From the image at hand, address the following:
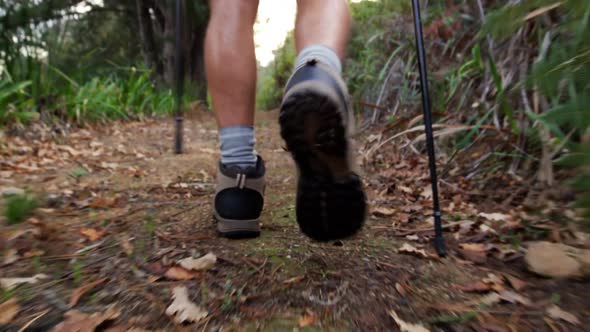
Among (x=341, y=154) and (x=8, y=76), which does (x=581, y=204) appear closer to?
(x=341, y=154)

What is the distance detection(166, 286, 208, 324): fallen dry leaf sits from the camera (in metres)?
0.72

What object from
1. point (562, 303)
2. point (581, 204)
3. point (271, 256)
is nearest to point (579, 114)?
point (581, 204)

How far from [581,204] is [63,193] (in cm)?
168

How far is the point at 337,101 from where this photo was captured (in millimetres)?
796

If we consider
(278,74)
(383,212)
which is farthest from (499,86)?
(278,74)

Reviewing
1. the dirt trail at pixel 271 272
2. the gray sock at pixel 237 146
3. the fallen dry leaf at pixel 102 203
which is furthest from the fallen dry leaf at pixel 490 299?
the fallen dry leaf at pixel 102 203

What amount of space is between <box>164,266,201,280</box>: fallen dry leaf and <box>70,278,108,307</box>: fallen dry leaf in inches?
4.8

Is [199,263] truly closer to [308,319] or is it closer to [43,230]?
[308,319]

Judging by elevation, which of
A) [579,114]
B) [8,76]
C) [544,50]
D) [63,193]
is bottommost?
[63,193]

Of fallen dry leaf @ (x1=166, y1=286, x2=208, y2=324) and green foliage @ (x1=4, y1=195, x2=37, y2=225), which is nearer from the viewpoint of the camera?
fallen dry leaf @ (x1=166, y1=286, x2=208, y2=324)

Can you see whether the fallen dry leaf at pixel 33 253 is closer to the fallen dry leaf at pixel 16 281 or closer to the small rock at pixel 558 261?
the fallen dry leaf at pixel 16 281

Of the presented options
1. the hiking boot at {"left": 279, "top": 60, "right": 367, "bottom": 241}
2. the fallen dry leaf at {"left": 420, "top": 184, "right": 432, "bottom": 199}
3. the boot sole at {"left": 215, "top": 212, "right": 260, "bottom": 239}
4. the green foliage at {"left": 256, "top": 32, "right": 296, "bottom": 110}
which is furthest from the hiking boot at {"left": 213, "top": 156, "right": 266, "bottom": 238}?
the green foliage at {"left": 256, "top": 32, "right": 296, "bottom": 110}

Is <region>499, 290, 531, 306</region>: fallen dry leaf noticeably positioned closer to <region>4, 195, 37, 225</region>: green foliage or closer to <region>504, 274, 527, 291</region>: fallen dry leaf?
<region>504, 274, 527, 291</region>: fallen dry leaf

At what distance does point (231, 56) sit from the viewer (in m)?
1.03
